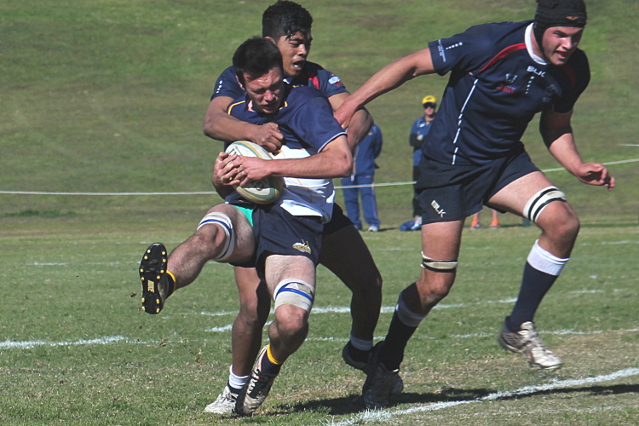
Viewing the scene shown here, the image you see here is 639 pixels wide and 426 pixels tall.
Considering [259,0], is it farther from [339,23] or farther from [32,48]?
[32,48]

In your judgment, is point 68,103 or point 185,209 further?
point 68,103

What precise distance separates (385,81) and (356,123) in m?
0.40

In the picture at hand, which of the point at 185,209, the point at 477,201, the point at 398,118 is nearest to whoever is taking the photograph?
the point at 477,201

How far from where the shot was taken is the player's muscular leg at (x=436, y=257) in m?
5.47

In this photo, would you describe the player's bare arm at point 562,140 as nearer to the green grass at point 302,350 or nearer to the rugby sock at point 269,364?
the green grass at point 302,350

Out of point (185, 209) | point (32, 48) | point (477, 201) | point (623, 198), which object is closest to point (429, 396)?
point (477, 201)

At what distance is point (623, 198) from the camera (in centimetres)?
2239

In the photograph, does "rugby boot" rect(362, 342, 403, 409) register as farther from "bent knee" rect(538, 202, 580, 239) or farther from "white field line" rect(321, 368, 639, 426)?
"bent knee" rect(538, 202, 580, 239)

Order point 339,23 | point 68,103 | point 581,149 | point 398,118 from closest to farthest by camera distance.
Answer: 1. point 581,149
2. point 398,118
3. point 68,103
4. point 339,23

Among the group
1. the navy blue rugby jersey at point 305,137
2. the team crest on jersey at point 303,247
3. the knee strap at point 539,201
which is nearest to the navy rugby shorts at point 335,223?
the navy blue rugby jersey at point 305,137

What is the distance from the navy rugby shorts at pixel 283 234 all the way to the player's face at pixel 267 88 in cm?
57

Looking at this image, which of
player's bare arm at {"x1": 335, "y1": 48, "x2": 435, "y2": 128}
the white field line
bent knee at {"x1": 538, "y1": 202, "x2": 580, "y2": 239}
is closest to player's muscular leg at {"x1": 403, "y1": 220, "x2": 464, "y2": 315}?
bent knee at {"x1": 538, "y1": 202, "x2": 580, "y2": 239}

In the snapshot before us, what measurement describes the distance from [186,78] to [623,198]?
20.6 meters

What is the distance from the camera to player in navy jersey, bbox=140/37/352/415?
462 centimetres
